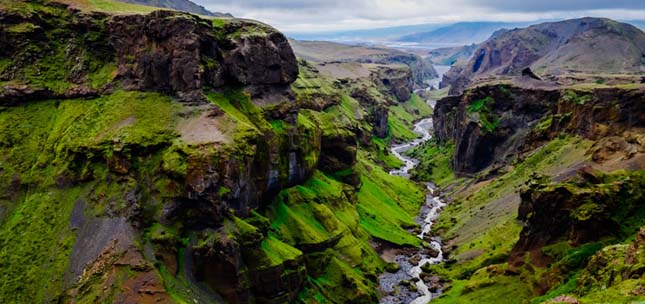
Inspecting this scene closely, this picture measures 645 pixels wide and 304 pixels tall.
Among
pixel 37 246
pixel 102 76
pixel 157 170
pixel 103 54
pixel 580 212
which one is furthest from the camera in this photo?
pixel 103 54

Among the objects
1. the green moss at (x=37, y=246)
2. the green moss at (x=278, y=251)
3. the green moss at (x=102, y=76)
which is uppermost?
the green moss at (x=102, y=76)

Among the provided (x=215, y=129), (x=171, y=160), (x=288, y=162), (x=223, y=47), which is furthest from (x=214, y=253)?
(x=223, y=47)

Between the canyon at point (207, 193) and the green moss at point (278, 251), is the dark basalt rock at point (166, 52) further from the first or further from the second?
the green moss at point (278, 251)

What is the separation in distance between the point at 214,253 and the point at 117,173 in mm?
24313

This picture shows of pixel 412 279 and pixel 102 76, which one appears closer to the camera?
pixel 102 76

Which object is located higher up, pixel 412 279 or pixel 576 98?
pixel 576 98

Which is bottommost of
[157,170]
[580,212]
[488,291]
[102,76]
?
[488,291]

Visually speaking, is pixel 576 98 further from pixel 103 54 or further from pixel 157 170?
pixel 103 54

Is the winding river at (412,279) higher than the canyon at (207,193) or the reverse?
the reverse

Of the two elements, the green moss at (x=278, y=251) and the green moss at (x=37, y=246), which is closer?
the green moss at (x=37, y=246)

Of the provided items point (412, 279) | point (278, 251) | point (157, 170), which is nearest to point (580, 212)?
point (412, 279)

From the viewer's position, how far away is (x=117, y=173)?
10775 centimetres

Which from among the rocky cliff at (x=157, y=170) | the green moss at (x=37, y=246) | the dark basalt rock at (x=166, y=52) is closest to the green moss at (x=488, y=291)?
the rocky cliff at (x=157, y=170)

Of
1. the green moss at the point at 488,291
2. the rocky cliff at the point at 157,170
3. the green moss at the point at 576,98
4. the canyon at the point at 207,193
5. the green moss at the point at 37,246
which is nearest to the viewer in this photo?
the green moss at the point at 37,246
